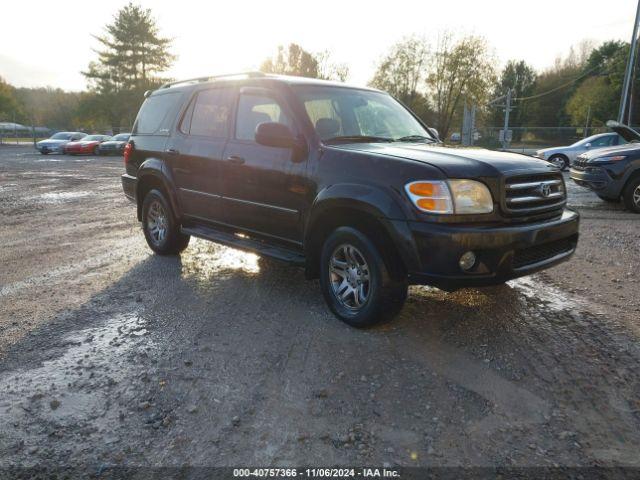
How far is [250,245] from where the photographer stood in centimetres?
468

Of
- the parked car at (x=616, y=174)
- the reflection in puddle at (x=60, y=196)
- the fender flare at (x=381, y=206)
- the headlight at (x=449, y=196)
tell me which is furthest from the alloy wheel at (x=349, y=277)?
the reflection in puddle at (x=60, y=196)

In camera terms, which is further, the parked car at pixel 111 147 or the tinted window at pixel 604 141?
the parked car at pixel 111 147

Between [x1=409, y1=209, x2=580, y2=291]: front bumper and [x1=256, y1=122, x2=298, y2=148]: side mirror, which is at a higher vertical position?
[x1=256, y1=122, x2=298, y2=148]: side mirror

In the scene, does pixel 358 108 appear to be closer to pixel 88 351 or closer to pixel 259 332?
pixel 259 332

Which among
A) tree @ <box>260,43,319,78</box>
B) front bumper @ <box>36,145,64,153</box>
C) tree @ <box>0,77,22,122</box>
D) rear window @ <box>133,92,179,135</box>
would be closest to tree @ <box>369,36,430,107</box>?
tree @ <box>260,43,319,78</box>

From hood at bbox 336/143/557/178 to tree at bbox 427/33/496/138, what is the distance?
114 ft

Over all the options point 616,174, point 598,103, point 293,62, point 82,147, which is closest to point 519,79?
point 598,103

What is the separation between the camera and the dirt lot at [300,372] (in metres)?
2.47

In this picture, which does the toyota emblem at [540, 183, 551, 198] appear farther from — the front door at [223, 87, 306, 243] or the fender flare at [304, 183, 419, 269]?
the front door at [223, 87, 306, 243]

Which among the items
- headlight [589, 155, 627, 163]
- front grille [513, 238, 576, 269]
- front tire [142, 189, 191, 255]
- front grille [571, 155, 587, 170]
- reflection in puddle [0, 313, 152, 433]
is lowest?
reflection in puddle [0, 313, 152, 433]

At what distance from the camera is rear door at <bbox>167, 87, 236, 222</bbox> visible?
5020 millimetres

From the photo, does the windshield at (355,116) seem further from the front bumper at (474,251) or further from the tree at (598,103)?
the tree at (598,103)

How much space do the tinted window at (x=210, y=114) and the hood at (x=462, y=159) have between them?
1.58 m

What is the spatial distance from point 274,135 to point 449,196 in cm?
154
